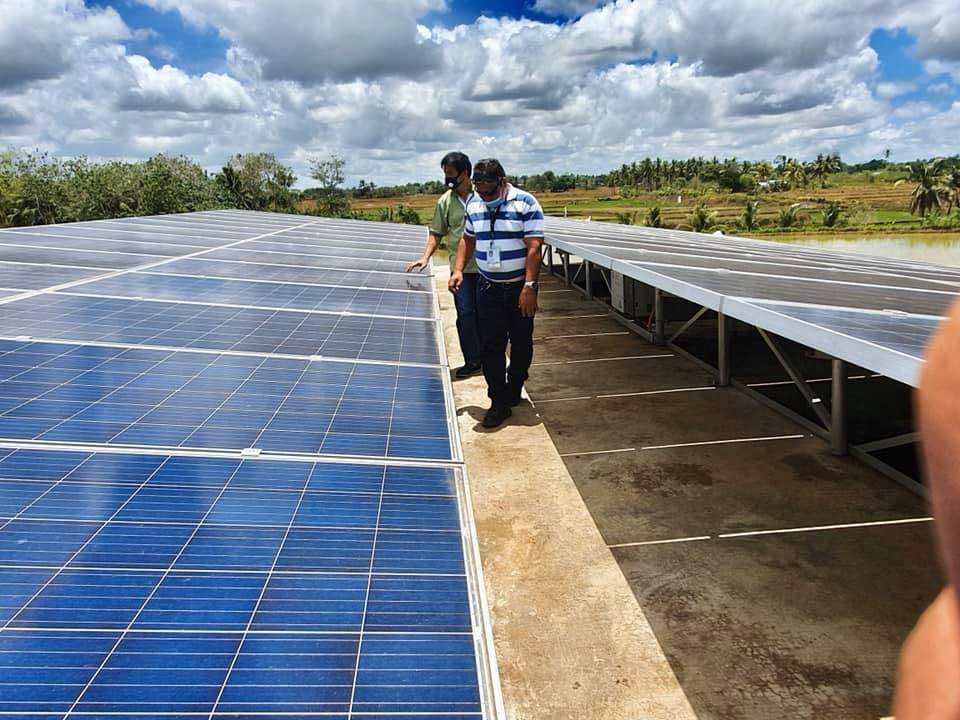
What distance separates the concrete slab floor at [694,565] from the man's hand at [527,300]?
1.73 metres

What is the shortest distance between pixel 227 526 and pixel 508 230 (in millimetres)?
4891

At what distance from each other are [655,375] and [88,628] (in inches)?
376

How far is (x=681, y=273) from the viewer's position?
7180mm

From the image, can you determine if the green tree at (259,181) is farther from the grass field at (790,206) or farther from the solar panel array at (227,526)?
the solar panel array at (227,526)

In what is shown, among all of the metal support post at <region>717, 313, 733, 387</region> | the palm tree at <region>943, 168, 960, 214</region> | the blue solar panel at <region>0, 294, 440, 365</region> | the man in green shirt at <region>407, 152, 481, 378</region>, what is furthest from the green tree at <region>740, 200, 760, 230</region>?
the blue solar panel at <region>0, 294, 440, 365</region>

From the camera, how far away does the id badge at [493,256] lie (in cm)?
733

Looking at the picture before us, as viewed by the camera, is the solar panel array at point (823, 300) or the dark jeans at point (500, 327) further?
the dark jeans at point (500, 327)

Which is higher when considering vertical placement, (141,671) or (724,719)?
(141,671)

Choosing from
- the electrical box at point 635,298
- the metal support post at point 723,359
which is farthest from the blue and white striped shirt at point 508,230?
the electrical box at point 635,298

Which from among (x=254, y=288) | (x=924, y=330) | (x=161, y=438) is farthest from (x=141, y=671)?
(x=254, y=288)

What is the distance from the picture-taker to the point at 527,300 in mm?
7148

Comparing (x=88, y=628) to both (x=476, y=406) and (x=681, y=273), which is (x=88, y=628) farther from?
(x=476, y=406)

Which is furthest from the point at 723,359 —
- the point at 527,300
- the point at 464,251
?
the point at 464,251

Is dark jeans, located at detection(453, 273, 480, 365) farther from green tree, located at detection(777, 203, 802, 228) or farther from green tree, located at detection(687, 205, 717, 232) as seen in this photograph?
green tree, located at detection(777, 203, 802, 228)
